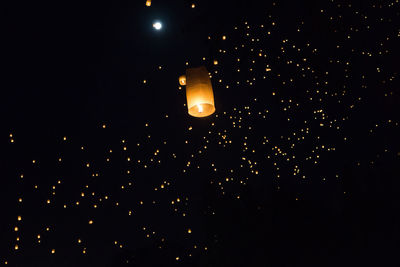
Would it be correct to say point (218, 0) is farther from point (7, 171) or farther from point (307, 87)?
A: point (7, 171)

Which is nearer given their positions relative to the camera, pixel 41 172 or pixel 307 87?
pixel 41 172

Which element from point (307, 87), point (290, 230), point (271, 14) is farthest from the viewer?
point (290, 230)

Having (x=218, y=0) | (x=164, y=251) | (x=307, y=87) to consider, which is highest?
(x=218, y=0)

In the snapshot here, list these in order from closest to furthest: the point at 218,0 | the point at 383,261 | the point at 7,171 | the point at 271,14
A: the point at 7,171 → the point at 218,0 → the point at 271,14 → the point at 383,261

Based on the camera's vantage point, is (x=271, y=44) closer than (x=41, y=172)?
No

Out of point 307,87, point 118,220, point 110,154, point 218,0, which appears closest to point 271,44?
point 307,87

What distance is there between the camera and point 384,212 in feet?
14.1

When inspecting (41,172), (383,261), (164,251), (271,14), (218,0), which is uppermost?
(271,14)

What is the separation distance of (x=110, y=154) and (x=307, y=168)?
248 cm

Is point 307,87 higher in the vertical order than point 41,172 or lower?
higher

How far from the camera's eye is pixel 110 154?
2730mm

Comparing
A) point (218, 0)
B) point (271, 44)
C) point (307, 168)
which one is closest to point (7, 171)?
point (218, 0)

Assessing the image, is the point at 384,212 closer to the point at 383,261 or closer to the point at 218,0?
the point at 383,261

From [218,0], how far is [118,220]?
6.71 feet
